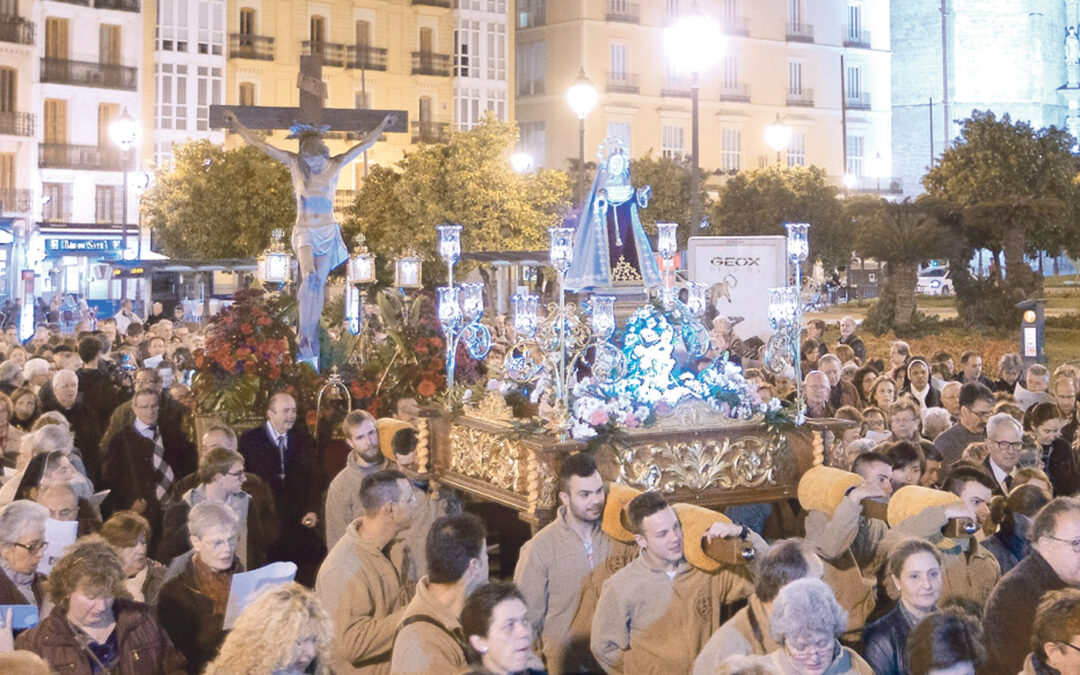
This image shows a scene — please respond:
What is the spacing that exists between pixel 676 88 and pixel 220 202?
63.7ft

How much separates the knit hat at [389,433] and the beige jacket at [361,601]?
8.62 ft

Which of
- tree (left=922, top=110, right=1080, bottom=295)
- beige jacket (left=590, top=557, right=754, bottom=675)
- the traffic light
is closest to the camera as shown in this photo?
beige jacket (left=590, top=557, right=754, bottom=675)

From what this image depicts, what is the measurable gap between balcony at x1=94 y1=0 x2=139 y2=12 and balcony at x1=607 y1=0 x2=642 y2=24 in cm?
1596

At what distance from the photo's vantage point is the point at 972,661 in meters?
4.88

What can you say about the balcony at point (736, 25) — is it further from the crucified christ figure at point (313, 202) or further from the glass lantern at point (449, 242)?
the glass lantern at point (449, 242)

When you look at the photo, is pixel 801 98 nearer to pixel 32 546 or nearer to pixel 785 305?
pixel 785 305

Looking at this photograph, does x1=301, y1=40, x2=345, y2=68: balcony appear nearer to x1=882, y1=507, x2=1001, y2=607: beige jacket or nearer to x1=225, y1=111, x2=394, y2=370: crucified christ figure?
x1=225, y1=111, x2=394, y2=370: crucified christ figure

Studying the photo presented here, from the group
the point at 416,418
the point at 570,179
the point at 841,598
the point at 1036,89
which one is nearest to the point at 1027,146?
the point at 570,179

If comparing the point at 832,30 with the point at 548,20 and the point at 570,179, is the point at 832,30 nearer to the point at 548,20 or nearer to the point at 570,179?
the point at 548,20

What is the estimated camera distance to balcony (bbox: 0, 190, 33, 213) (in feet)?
143

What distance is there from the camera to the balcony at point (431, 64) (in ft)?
171

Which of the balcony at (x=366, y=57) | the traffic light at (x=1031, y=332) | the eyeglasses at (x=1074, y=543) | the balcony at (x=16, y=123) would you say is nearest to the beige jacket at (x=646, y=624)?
the eyeglasses at (x=1074, y=543)

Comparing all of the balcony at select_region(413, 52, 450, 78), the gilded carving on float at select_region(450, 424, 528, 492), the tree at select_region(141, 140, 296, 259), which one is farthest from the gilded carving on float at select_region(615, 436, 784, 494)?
the balcony at select_region(413, 52, 450, 78)

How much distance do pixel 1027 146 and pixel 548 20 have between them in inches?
1021
